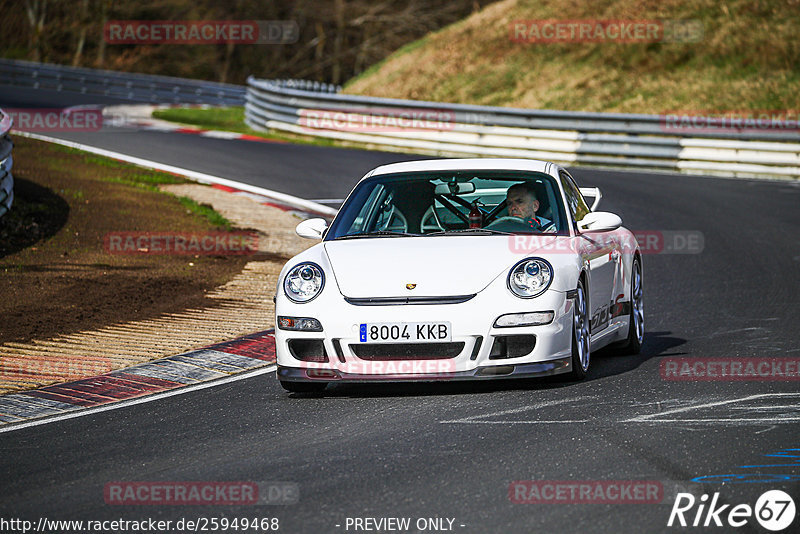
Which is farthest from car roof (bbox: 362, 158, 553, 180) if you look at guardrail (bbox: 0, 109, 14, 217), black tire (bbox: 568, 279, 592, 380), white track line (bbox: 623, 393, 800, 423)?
guardrail (bbox: 0, 109, 14, 217)

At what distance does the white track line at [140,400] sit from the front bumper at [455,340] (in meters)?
1.15

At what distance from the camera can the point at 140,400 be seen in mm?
7984

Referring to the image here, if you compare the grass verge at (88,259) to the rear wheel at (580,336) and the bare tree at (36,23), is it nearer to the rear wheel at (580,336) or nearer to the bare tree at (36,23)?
the rear wheel at (580,336)

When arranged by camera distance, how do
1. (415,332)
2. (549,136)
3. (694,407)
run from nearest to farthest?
(694,407) → (415,332) → (549,136)

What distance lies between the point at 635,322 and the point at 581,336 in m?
1.49

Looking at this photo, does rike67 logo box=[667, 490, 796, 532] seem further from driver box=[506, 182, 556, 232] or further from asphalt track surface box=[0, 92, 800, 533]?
driver box=[506, 182, 556, 232]

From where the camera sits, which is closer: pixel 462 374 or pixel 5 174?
pixel 462 374

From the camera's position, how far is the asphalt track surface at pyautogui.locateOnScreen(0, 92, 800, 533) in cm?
524

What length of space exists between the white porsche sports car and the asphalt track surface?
209mm

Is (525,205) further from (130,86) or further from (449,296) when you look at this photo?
(130,86)

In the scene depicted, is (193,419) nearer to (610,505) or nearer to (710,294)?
(610,505)

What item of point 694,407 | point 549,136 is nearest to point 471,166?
point 694,407

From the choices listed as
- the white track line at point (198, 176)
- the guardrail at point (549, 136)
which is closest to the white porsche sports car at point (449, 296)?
the white track line at point (198, 176)

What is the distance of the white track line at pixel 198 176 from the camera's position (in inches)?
715
